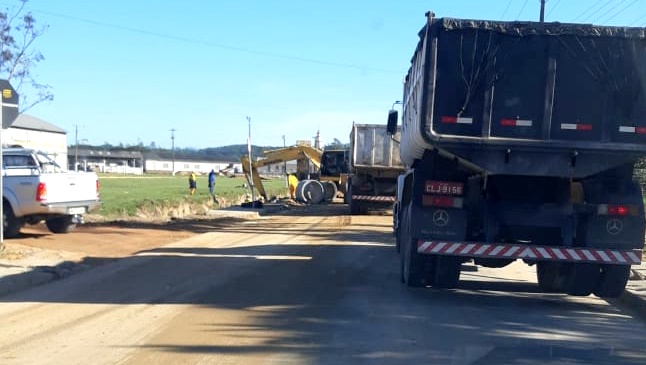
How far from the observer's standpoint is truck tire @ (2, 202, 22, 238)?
665 inches

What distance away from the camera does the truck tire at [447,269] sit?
35.1 feet

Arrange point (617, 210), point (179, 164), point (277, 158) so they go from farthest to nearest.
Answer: point (179, 164)
point (277, 158)
point (617, 210)

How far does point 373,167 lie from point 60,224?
44.5ft

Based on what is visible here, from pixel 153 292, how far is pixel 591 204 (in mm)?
6200

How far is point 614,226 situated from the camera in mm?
9969

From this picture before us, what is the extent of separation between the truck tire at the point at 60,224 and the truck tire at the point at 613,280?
12871mm

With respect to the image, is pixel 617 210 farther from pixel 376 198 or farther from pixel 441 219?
pixel 376 198

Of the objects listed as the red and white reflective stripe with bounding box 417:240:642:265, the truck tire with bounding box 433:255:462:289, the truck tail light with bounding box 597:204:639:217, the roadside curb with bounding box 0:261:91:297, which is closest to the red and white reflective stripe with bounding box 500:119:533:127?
the truck tail light with bounding box 597:204:639:217

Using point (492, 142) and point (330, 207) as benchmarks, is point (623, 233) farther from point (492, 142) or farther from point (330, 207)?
point (330, 207)

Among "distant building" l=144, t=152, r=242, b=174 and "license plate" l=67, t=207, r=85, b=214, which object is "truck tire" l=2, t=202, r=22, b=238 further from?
"distant building" l=144, t=152, r=242, b=174

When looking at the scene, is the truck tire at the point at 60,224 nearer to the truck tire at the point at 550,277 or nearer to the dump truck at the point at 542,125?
the dump truck at the point at 542,125

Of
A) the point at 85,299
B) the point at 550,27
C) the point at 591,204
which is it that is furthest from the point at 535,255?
the point at 85,299

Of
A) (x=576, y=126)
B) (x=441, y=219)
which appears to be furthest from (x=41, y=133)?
(x=576, y=126)

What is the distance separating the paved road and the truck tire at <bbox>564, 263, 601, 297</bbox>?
0.87ft
